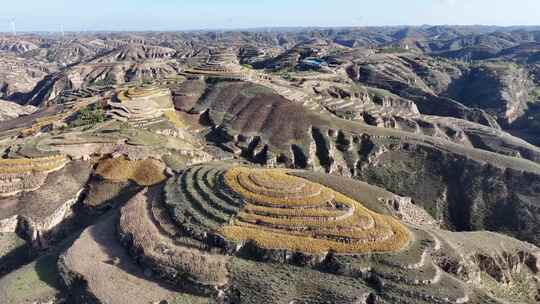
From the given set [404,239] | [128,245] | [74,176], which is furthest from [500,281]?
[74,176]

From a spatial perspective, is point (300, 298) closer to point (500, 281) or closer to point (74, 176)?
point (500, 281)

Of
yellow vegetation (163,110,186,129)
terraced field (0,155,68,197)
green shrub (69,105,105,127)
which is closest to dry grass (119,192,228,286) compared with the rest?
terraced field (0,155,68,197)

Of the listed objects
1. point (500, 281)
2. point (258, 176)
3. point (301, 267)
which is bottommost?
point (500, 281)

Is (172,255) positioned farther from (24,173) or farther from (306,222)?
(24,173)

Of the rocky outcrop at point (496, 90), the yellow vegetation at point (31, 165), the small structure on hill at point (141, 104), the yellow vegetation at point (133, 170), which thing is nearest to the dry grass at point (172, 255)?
the yellow vegetation at point (133, 170)

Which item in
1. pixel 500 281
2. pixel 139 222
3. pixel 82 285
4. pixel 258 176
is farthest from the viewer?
pixel 258 176

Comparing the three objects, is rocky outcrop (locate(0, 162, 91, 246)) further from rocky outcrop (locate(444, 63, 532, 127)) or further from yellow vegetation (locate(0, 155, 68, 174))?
rocky outcrop (locate(444, 63, 532, 127))
